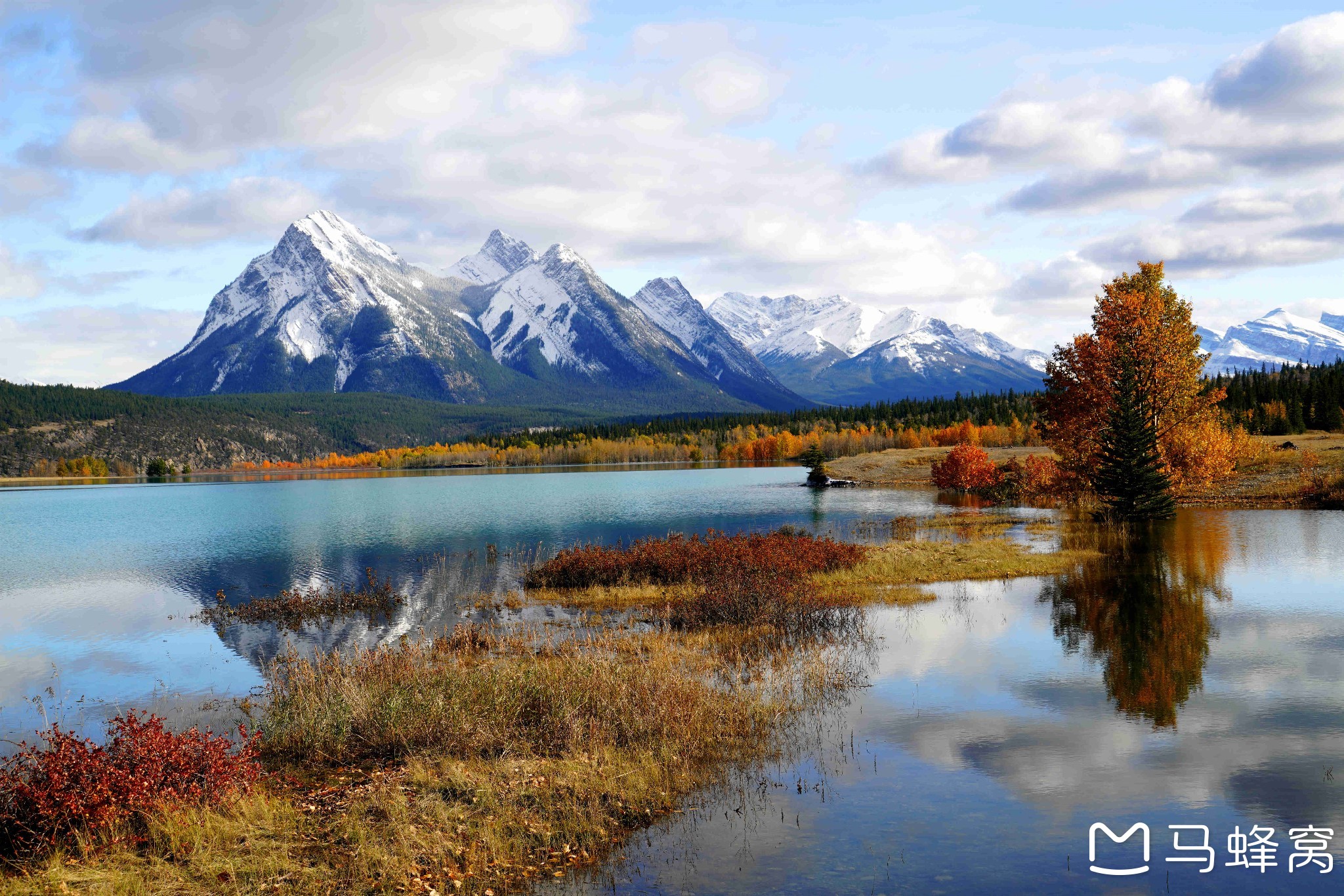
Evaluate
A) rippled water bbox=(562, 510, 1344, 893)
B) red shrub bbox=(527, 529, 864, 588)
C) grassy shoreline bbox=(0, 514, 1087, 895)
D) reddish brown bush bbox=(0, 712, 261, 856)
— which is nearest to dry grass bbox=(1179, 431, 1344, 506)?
red shrub bbox=(527, 529, 864, 588)

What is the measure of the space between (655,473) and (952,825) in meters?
162

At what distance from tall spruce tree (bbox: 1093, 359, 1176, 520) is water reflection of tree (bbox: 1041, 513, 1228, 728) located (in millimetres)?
5840

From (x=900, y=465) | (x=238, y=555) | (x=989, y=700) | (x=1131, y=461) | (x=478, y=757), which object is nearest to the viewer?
(x=478, y=757)

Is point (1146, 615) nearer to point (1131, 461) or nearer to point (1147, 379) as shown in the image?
point (1131, 461)

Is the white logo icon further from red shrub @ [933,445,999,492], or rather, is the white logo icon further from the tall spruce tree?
red shrub @ [933,445,999,492]

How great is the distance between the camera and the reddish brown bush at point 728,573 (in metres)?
28.9

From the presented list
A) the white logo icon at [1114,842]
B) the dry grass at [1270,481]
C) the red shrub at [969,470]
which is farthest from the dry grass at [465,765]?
the red shrub at [969,470]

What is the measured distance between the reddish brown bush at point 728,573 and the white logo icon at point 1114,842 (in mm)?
14651

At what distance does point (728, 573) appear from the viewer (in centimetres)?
3328

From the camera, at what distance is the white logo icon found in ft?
37.6

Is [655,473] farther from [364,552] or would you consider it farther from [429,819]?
[429,819]

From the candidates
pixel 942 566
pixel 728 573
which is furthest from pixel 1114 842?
pixel 942 566

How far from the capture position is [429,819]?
1302 cm

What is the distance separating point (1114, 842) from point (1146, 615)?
17.9 metres
